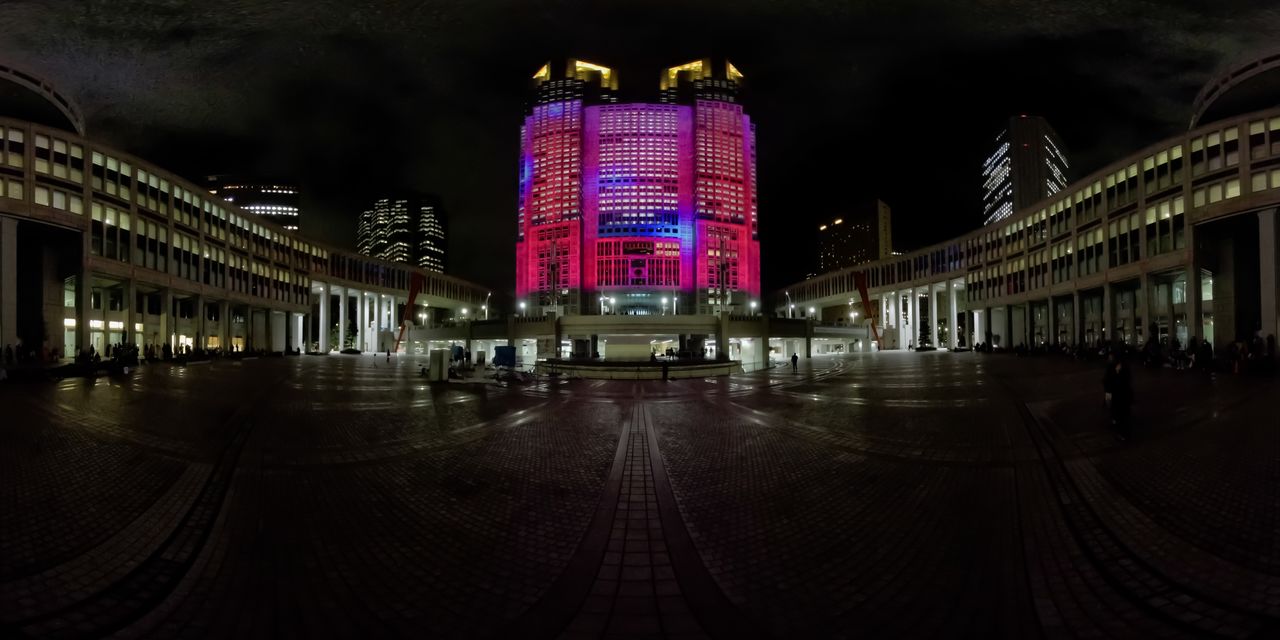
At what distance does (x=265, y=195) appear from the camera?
154750 millimetres

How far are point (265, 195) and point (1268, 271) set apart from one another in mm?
203042

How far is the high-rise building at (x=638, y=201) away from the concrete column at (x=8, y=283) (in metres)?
93.2

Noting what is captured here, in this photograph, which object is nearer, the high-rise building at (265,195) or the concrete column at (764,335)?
the concrete column at (764,335)

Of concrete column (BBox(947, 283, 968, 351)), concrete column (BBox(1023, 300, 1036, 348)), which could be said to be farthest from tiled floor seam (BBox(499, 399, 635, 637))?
concrete column (BBox(947, 283, 968, 351))

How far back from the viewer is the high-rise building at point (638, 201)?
12988 cm

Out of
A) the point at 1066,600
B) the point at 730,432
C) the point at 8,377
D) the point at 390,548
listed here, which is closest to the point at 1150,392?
the point at 730,432

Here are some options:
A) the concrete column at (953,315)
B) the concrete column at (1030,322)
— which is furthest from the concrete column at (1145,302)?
the concrete column at (953,315)

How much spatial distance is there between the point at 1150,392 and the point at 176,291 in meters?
79.5

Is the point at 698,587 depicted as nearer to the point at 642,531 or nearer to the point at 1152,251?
the point at 642,531

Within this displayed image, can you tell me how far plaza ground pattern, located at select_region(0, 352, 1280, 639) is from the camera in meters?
3.53

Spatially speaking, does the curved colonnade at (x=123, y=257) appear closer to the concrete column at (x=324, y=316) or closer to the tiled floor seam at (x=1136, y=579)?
the concrete column at (x=324, y=316)

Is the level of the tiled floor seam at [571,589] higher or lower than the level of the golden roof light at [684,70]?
lower

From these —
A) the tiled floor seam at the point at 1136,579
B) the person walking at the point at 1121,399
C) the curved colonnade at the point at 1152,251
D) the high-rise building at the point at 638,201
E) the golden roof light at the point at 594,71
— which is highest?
the golden roof light at the point at 594,71

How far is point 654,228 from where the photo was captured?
131000mm
